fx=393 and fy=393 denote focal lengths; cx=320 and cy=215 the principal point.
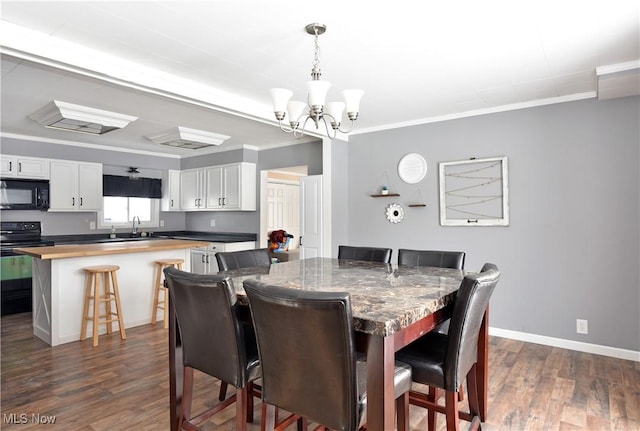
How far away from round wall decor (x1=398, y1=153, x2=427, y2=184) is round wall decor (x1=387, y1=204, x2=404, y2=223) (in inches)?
12.5

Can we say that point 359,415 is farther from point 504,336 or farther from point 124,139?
point 124,139

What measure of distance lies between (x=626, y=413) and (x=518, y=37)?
2.42 meters

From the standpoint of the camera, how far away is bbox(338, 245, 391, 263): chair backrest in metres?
3.21

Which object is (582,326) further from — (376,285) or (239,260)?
(239,260)

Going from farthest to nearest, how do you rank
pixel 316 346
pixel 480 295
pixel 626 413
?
pixel 626 413, pixel 480 295, pixel 316 346

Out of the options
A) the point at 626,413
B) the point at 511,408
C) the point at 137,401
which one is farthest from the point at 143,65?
the point at 626,413

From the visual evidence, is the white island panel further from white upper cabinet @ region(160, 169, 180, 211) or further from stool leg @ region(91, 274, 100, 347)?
white upper cabinet @ region(160, 169, 180, 211)

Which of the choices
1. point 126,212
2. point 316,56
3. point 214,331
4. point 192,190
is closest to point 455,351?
point 214,331

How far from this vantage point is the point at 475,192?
403cm

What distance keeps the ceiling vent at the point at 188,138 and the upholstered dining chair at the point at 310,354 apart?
12.6ft

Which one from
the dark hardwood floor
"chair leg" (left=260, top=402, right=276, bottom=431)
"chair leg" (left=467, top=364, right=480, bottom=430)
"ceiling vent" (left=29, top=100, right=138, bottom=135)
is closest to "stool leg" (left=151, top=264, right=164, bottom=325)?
the dark hardwood floor

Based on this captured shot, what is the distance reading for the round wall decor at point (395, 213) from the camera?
4527mm

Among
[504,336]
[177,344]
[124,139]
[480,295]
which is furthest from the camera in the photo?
[124,139]

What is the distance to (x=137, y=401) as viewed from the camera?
2574mm
